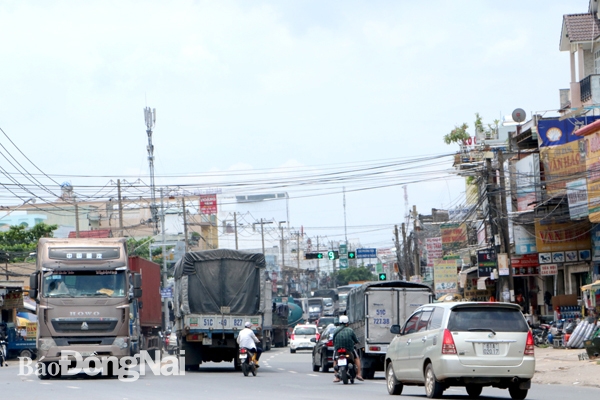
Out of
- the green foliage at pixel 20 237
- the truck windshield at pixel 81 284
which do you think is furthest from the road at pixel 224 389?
the green foliage at pixel 20 237

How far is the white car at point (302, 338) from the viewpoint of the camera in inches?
1984

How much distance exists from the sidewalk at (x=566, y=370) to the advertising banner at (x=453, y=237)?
2316cm

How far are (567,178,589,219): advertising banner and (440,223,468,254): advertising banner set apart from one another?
19.8 metres

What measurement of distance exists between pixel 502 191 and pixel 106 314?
1603cm

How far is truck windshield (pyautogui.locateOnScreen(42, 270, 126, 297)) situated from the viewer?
2323 cm

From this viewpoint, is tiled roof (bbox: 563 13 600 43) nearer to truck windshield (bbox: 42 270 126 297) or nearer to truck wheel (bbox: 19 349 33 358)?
truck windshield (bbox: 42 270 126 297)

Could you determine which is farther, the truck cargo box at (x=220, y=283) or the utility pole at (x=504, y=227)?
the utility pole at (x=504, y=227)

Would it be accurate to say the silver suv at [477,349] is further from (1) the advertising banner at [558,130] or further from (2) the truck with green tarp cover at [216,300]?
(1) the advertising banner at [558,130]

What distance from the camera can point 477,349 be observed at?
15203mm

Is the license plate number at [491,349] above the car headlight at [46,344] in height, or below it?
above

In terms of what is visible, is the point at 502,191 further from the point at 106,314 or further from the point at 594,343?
the point at 106,314

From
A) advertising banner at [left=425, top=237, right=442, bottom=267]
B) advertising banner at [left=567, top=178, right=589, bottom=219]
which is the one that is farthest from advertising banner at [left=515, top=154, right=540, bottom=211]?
advertising banner at [left=425, top=237, right=442, bottom=267]

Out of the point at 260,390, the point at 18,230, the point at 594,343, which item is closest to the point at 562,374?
the point at 594,343

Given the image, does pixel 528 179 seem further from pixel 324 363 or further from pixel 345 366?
pixel 345 366
